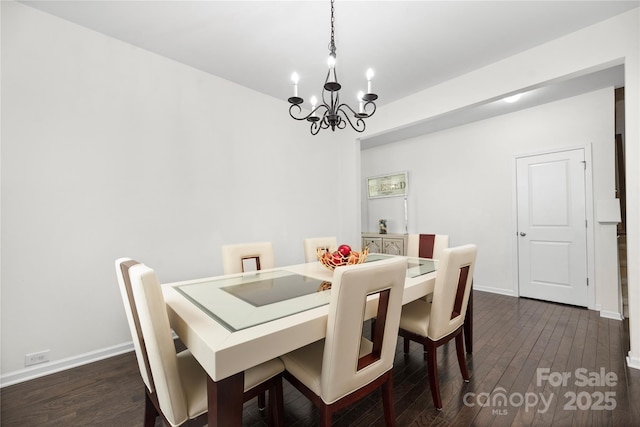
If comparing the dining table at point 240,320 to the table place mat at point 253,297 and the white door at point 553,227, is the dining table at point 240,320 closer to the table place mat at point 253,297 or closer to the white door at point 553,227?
the table place mat at point 253,297

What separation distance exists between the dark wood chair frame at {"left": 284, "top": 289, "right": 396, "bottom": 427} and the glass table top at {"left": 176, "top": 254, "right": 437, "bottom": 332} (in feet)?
0.90

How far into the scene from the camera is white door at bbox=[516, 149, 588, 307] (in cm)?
341

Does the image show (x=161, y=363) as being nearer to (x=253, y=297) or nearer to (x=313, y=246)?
(x=253, y=297)

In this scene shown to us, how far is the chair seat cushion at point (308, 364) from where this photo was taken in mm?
1218

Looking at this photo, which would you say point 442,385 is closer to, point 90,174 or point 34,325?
point 34,325

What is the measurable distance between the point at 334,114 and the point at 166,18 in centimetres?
157

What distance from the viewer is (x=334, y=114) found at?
1941mm

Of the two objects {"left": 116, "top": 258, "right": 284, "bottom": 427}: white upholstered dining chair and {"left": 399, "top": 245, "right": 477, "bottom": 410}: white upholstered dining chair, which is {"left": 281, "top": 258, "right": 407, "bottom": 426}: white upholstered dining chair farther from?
{"left": 399, "top": 245, "right": 477, "bottom": 410}: white upholstered dining chair

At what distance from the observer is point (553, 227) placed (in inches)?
142

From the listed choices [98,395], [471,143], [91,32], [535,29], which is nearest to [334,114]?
[535,29]

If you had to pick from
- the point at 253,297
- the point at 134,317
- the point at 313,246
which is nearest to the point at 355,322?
the point at 253,297

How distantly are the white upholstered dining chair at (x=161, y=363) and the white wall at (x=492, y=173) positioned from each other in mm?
4030

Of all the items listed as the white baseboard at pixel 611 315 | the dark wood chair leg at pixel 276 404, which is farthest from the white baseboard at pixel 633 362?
the dark wood chair leg at pixel 276 404

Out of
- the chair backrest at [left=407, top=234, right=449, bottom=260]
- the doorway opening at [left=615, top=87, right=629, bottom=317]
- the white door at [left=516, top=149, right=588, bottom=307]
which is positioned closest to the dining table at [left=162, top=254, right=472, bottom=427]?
the chair backrest at [left=407, top=234, right=449, bottom=260]
